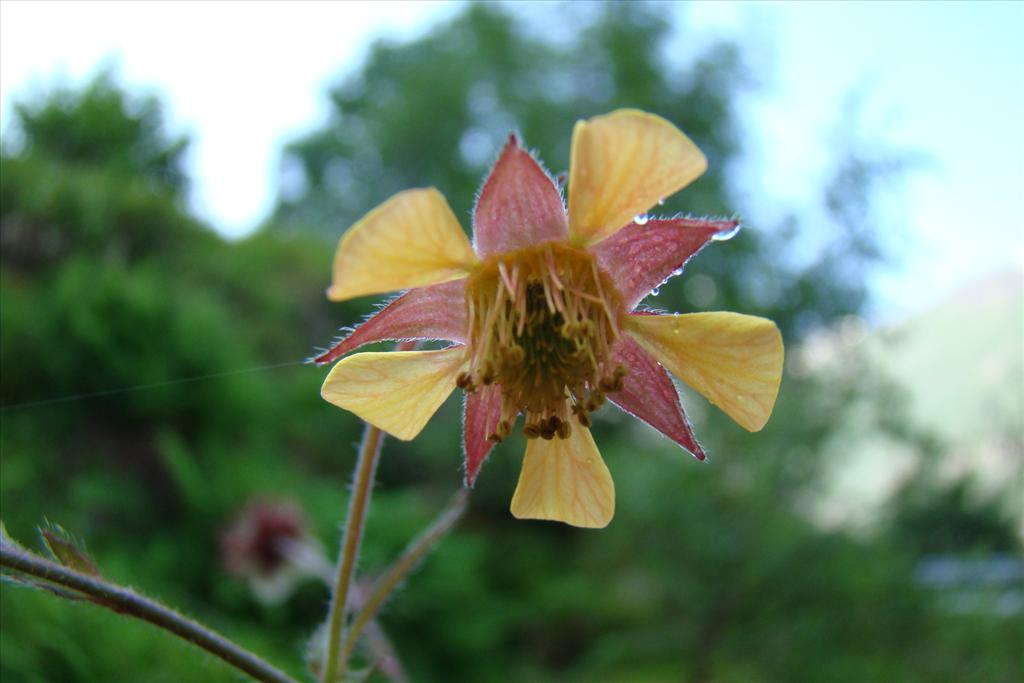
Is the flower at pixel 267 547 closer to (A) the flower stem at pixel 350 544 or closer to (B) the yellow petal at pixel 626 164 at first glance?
(A) the flower stem at pixel 350 544

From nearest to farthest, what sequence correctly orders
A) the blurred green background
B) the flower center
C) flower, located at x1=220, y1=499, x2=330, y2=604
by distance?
1. the flower center
2. the blurred green background
3. flower, located at x1=220, y1=499, x2=330, y2=604

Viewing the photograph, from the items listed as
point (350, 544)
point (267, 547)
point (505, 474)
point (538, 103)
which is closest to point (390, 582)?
point (350, 544)

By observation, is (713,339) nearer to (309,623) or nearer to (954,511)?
(309,623)

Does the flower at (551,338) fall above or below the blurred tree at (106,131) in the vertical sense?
below

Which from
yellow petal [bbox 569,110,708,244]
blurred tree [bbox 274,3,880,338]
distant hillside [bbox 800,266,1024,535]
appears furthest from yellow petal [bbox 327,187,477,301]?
blurred tree [bbox 274,3,880,338]

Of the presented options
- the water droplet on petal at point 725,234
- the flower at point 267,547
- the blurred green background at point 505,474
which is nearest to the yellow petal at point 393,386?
the water droplet on petal at point 725,234

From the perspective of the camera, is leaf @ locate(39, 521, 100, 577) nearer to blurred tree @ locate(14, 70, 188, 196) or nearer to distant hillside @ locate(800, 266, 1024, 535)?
blurred tree @ locate(14, 70, 188, 196)

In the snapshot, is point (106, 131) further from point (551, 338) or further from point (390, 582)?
point (551, 338)
